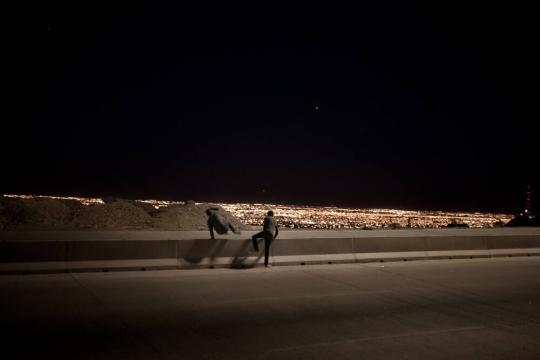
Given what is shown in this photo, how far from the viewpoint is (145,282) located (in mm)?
11984

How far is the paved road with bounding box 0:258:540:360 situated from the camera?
23.2 ft

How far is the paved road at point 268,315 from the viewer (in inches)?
279

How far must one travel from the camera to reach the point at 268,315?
909 cm

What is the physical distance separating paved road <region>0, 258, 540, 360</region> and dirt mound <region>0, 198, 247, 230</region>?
1172cm

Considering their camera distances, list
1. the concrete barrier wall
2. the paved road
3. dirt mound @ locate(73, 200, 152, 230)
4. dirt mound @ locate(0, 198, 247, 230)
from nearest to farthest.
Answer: the paved road < the concrete barrier wall < dirt mound @ locate(0, 198, 247, 230) < dirt mound @ locate(73, 200, 152, 230)

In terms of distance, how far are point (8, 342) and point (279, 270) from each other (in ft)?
27.7

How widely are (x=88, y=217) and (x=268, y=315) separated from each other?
1975 centimetres

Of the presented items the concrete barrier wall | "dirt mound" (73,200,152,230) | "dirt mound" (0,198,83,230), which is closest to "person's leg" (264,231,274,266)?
the concrete barrier wall

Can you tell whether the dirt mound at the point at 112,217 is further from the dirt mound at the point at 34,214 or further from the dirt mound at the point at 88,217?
the dirt mound at the point at 34,214

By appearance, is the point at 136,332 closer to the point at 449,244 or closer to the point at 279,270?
the point at 279,270

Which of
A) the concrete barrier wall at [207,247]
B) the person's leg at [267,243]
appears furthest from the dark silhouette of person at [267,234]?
the concrete barrier wall at [207,247]

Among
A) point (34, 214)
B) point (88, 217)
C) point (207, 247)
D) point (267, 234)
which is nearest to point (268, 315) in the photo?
point (267, 234)

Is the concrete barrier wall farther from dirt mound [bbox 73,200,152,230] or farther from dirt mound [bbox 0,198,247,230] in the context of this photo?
dirt mound [bbox 73,200,152,230]

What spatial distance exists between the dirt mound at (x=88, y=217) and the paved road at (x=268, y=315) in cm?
1172
